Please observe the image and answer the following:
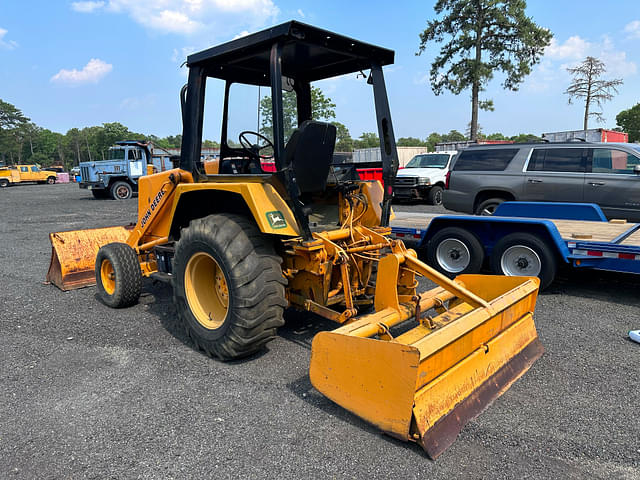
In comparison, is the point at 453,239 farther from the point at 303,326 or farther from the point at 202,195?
the point at 202,195

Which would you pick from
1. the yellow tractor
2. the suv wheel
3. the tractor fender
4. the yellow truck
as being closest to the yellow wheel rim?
the yellow tractor

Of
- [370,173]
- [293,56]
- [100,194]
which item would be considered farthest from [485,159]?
[100,194]

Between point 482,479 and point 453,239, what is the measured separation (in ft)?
14.0

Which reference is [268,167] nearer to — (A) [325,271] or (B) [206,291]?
(A) [325,271]

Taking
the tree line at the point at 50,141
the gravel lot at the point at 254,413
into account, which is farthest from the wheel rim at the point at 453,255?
the tree line at the point at 50,141

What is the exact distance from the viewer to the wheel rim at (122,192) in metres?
21.5

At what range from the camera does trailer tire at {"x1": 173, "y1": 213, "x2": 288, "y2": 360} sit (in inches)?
131

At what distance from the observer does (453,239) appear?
245 inches

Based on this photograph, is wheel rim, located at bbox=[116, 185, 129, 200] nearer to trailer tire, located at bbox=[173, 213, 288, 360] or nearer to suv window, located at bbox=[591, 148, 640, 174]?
trailer tire, located at bbox=[173, 213, 288, 360]

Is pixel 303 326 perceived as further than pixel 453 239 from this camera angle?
No

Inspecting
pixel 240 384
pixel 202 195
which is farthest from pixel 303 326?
pixel 202 195

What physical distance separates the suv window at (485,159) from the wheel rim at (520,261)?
11.8ft

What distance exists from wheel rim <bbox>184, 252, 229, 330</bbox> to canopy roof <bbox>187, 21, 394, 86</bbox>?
66.6 inches

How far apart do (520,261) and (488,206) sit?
11.6ft
